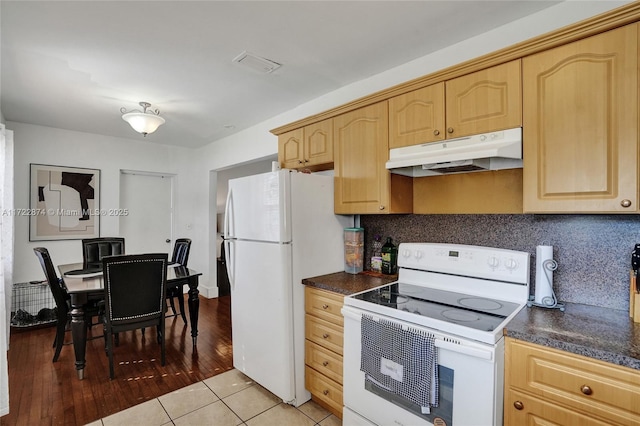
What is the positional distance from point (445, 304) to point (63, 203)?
4882 mm

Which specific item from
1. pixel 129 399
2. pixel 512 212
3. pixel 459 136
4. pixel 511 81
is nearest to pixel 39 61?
pixel 129 399

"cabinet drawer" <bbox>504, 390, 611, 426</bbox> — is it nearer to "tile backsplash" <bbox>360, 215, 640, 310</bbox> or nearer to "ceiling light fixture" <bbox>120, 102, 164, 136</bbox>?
"tile backsplash" <bbox>360, 215, 640, 310</bbox>

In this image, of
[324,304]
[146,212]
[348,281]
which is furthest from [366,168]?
[146,212]

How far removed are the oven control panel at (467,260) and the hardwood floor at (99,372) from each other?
1.90 meters

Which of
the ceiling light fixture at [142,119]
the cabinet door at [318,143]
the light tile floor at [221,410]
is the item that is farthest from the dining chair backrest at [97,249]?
the cabinet door at [318,143]

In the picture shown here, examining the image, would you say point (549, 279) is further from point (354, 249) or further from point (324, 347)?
point (324, 347)

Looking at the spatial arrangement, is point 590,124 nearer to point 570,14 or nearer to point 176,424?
point 570,14

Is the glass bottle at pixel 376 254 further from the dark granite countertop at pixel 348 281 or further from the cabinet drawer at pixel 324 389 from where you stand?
the cabinet drawer at pixel 324 389

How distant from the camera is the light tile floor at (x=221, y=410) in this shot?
6.76 feet

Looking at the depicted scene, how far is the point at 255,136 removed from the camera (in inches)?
159

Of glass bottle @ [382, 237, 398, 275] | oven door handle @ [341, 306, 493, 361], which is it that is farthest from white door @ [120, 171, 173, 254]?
oven door handle @ [341, 306, 493, 361]

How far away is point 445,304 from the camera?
68.4 inches

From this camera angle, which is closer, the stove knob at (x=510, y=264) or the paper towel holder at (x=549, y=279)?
the paper towel holder at (x=549, y=279)

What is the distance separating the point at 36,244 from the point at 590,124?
5.55 m
